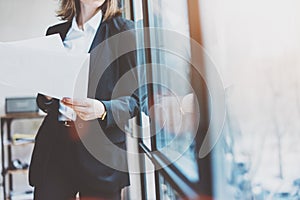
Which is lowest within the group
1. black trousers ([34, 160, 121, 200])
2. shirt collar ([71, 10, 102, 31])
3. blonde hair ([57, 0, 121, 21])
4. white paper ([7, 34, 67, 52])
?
black trousers ([34, 160, 121, 200])

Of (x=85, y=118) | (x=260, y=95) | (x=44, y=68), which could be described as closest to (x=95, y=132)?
(x=85, y=118)

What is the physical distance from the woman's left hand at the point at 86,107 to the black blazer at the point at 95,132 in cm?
2

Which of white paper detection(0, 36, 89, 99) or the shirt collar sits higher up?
the shirt collar

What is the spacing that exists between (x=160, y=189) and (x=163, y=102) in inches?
13.8

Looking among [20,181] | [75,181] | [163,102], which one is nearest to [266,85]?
[163,102]

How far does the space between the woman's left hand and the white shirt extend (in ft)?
0.07

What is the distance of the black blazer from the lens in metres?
1.43

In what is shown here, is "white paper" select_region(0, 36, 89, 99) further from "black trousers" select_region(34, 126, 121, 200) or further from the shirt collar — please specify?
"black trousers" select_region(34, 126, 121, 200)

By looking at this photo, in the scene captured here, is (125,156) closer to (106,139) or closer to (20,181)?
(106,139)

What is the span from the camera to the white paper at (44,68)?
4.57 ft

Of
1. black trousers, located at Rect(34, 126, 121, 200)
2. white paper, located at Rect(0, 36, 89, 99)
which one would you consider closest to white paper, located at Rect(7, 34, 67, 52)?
white paper, located at Rect(0, 36, 89, 99)

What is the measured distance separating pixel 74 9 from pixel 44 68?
0.27 metres

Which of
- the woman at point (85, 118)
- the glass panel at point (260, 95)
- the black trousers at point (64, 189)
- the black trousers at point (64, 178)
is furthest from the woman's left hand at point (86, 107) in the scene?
the glass panel at point (260, 95)

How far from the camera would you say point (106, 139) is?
1447 mm
